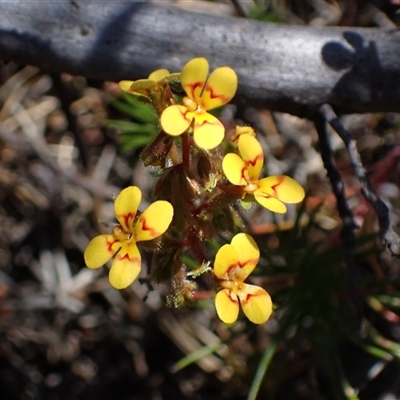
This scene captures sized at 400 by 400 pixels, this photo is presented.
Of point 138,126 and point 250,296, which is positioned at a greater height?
point 250,296

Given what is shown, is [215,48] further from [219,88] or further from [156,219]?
[156,219]

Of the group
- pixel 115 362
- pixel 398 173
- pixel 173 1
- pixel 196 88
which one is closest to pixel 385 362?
pixel 398 173

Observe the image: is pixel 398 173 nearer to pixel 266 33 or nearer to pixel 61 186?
pixel 266 33

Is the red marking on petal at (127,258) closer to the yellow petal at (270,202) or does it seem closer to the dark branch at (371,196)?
the yellow petal at (270,202)

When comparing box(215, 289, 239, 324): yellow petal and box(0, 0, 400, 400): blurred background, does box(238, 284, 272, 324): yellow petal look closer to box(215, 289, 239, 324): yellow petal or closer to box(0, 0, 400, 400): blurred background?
box(215, 289, 239, 324): yellow petal

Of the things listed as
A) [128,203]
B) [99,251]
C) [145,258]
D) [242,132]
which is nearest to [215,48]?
[242,132]

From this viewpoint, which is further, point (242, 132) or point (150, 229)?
point (242, 132)
